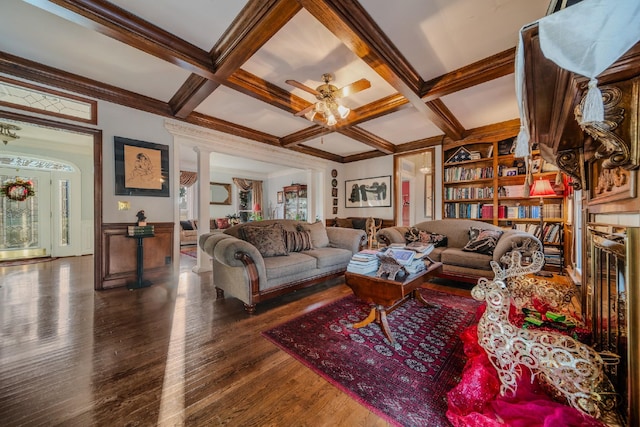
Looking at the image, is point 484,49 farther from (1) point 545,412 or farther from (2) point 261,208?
(2) point 261,208

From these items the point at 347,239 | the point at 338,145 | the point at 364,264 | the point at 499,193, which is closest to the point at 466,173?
Result: the point at 499,193

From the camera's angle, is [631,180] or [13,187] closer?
[631,180]

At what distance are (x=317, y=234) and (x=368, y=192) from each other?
3.04 m

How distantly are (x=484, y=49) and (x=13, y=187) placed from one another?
8491 mm

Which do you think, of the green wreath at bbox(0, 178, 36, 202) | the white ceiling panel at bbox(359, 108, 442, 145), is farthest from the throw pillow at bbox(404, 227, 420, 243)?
the green wreath at bbox(0, 178, 36, 202)

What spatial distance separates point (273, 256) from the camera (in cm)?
294

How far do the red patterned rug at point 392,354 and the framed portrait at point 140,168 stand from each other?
2.99 metres

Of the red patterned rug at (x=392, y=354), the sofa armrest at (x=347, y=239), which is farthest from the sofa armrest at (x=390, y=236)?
the red patterned rug at (x=392, y=354)

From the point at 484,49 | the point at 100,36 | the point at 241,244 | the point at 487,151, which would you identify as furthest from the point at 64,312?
the point at 487,151

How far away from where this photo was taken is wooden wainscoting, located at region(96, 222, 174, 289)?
3213mm

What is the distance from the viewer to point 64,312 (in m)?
2.39

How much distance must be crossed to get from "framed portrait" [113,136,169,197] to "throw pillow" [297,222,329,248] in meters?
2.25

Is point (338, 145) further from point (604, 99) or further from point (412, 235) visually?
point (604, 99)

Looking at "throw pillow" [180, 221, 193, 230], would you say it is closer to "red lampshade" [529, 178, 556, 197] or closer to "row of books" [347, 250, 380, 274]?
"row of books" [347, 250, 380, 274]
